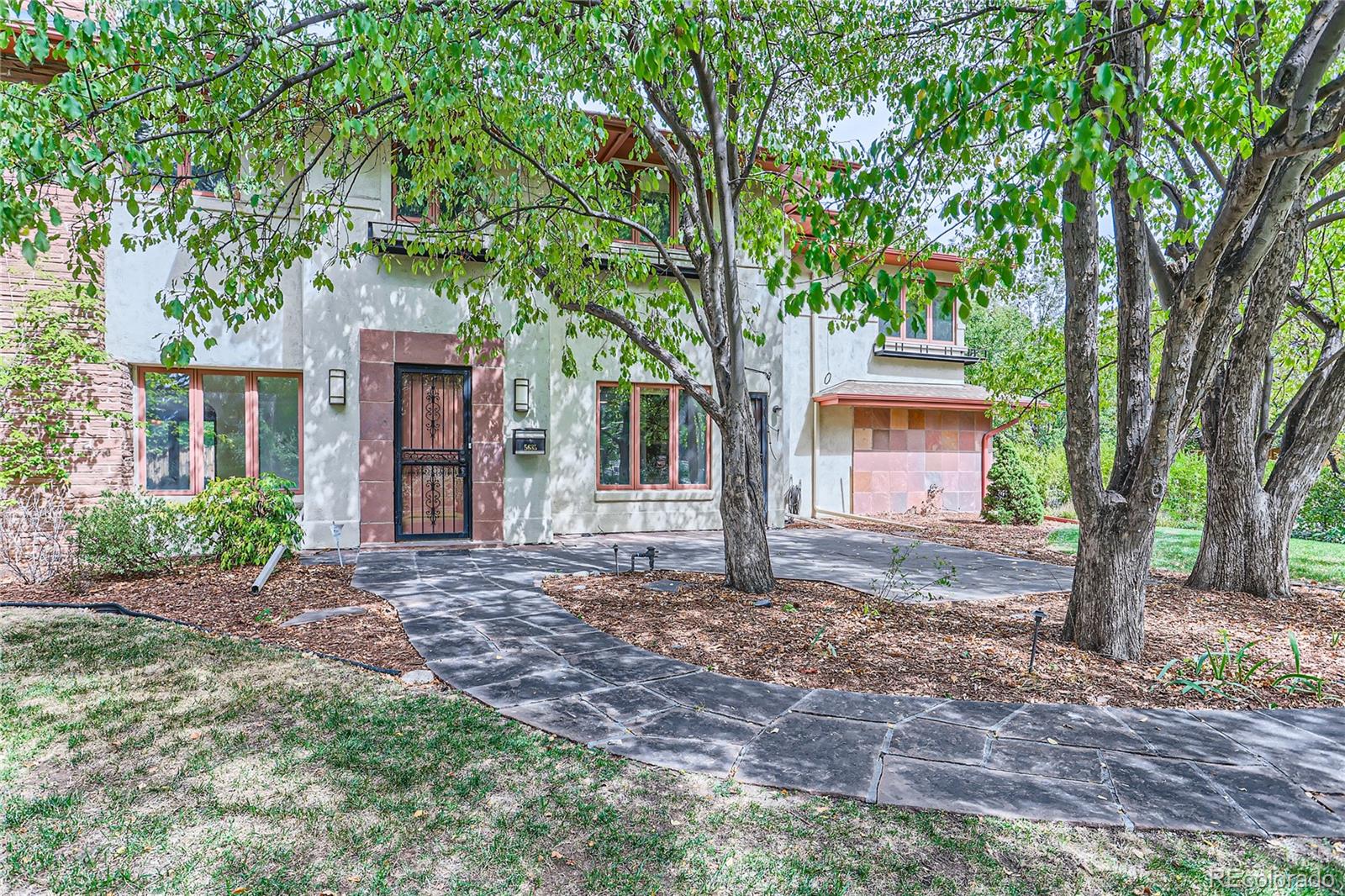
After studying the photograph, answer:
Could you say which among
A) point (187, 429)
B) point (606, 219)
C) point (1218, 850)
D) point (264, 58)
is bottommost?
point (1218, 850)

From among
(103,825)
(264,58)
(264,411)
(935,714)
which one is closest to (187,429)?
(264,411)

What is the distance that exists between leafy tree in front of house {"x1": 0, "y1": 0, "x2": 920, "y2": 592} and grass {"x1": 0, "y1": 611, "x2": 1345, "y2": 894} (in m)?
2.33

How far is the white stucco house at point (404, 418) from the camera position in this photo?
8.34 metres

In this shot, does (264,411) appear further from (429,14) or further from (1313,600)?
(1313,600)

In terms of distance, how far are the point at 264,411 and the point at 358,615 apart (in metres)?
4.67

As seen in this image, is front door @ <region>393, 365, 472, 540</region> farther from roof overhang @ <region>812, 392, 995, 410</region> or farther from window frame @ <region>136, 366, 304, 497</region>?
roof overhang @ <region>812, 392, 995, 410</region>

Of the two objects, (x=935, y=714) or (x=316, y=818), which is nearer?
(x=316, y=818)

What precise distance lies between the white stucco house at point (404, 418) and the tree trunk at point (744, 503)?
10.2 ft

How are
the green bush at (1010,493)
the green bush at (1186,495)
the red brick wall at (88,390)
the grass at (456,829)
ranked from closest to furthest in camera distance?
the grass at (456,829) < the red brick wall at (88,390) < the green bush at (1010,493) < the green bush at (1186,495)

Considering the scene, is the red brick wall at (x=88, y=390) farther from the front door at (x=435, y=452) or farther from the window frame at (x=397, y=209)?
the window frame at (x=397, y=209)

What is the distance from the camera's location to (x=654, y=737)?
10.4 ft

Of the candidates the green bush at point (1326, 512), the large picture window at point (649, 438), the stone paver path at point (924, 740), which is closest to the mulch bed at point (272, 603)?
the stone paver path at point (924, 740)

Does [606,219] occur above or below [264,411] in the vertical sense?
above

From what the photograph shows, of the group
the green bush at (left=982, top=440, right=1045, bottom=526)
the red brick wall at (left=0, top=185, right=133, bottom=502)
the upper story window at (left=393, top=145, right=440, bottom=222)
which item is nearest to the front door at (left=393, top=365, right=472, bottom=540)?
the upper story window at (left=393, top=145, right=440, bottom=222)
